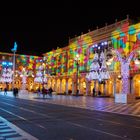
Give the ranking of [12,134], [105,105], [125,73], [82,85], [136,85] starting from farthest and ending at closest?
[82,85] → [136,85] → [125,73] → [105,105] → [12,134]

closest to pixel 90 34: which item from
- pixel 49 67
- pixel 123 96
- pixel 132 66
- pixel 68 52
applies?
pixel 68 52

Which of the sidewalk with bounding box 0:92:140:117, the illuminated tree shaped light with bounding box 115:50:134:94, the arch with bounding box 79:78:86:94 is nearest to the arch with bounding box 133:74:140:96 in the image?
the sidewalk with bounding box 0:92:140:117

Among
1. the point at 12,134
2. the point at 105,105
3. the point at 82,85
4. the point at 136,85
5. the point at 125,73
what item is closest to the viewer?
the point at 12,134

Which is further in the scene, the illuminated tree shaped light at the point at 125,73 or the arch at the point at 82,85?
the arch at the point at 82,85

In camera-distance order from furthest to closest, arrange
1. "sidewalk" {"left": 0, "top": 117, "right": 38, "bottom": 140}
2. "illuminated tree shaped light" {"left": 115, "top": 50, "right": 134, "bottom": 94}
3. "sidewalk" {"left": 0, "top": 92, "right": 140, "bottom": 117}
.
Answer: "illuminated tree shaped light" {"left": 115, "top": 50, "right": 134, "bottom": 94}
"sidewalk" {"left": 0, "top": 92, "right": 140, "bottom": 117}
"sidewalk" {"left": 0, "top": 117, "right": 38, "bottom": 140}

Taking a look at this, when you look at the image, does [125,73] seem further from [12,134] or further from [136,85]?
[12,134]

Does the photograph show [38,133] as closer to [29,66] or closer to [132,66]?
[132,66]

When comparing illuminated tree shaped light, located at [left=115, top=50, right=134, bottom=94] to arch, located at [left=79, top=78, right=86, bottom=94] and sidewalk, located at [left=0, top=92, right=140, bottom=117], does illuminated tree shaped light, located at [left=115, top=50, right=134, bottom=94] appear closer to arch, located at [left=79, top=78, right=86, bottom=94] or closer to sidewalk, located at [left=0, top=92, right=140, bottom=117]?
sidewalk, located at [left=0, top=92, right=140, bottom=117]

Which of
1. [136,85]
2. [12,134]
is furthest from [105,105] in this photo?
[136,85]

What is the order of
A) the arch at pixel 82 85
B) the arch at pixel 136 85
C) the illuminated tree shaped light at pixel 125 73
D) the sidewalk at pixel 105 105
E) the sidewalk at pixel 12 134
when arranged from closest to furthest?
the sidewalk at pixel 12 134
the sidewalk at pixel 105 105
the illuminated tree shaped light at pixel 125 73
the arch at pixel 136 85
the arch at pixel 82 85

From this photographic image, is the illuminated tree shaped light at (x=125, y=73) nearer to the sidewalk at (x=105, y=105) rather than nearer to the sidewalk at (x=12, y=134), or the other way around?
the sidewalk at (x=105, y=105)

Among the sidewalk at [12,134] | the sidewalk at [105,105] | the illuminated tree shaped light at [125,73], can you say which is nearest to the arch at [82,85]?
the sidewalk at [105,105]

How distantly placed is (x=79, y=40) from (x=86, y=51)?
15.1 ft

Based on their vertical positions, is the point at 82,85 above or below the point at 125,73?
below
